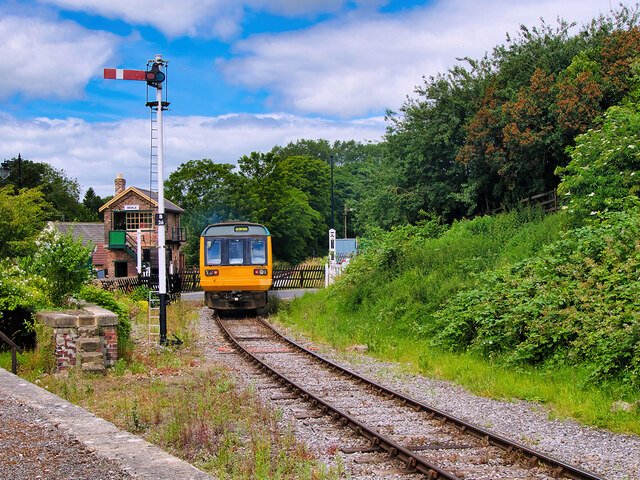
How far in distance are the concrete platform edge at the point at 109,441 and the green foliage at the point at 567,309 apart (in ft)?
19.8

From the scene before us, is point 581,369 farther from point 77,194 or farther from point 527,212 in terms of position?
point 77,194

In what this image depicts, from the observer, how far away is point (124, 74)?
1223cm

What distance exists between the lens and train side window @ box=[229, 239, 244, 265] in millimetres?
19016

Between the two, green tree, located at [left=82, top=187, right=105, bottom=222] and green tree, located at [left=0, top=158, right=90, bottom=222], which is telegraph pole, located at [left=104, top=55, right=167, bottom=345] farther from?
green tree, located at [left=82, top=187, right=105, bottom=222]

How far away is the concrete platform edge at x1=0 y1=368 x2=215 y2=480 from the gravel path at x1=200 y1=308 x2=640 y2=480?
1815mm

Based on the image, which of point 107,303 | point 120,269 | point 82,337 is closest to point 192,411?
point 82,337

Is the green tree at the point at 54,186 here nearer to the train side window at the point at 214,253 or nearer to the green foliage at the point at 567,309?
the train side window at the point at 214,253

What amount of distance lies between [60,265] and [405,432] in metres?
7.21

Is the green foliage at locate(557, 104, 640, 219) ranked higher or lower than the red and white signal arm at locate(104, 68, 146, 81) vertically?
lower

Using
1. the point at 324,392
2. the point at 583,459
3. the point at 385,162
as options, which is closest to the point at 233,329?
the point at 324,392

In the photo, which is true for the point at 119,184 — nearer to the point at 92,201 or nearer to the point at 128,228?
the point at 128,228

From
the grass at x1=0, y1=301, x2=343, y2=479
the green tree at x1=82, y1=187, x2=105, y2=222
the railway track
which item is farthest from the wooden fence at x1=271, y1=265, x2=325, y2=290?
the green tree at x1=82, y1=187, x2=105, y2=222

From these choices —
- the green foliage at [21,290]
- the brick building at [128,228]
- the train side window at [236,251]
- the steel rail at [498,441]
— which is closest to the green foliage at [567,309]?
the steel rail at [498,441]

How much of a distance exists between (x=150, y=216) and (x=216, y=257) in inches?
1028
